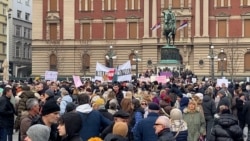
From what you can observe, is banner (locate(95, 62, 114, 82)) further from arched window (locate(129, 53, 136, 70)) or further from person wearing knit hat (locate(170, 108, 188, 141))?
arched window (locate(129, 53, 136, 70))

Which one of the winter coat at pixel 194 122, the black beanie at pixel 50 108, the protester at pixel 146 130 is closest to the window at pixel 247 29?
the winter coat at pixel 194 122

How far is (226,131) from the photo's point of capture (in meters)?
11.0

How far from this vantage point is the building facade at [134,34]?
71.0 meters

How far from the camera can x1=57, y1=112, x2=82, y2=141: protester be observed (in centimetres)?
845

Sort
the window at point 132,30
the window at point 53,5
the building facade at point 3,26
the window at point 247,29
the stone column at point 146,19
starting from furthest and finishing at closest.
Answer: the building facade at point 3,26
the window at point 53,5
the window at point 132,30
the stone column at point 146,19
the window at point 247,29

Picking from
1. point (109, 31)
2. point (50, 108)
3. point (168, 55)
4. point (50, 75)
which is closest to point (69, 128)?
point (50, 108)

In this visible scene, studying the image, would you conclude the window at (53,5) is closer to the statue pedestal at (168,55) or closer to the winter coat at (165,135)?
the statue pedestal at (168,55)

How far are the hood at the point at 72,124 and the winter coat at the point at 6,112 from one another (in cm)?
784

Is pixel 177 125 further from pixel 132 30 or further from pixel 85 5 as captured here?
pixel 85 5

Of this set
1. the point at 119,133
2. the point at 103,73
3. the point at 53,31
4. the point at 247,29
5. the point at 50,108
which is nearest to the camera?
the point at 50,108

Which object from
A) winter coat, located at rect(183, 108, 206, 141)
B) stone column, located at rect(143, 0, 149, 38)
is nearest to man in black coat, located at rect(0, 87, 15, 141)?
winter coat, located at rect(183, 108, 206, 141)

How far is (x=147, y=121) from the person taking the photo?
11375 mm

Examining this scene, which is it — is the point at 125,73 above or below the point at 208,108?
above

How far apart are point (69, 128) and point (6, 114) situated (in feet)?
26.9
